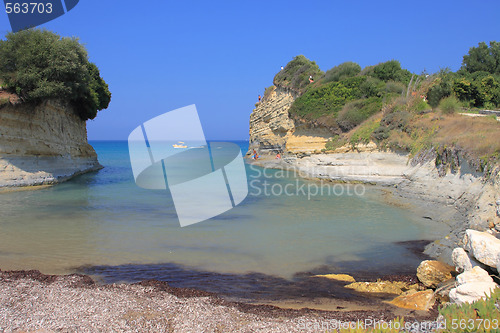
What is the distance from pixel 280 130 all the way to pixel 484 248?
30.2m

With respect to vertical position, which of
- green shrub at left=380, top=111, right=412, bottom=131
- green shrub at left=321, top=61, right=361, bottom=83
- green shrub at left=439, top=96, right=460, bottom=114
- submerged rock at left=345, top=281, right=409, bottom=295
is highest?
green shrub at left=321, top=61, right=361, bottom=83

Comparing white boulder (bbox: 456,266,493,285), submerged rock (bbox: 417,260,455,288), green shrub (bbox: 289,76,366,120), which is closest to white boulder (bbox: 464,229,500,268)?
white boulder (bbox: 456,266,493,285)

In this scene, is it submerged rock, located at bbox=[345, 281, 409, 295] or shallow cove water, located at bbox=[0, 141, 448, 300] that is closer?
submerged rock, located at bbox=[345, 281, 409, 295]

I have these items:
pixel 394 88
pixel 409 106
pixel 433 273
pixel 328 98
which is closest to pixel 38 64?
pixel 433 273

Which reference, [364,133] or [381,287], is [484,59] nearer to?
[364,133]

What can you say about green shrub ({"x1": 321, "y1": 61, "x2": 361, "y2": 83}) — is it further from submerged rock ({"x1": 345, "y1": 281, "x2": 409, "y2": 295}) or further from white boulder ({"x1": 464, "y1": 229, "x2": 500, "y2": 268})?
submerged rock ({"x1": 345, "y1": 281, "x2": 409, "y2": 295})

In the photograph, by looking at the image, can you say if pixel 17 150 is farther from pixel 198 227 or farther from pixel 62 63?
pixel 198 227

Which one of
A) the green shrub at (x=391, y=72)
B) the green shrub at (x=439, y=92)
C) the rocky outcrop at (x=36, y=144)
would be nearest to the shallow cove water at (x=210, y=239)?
the rocky outcrop at (x=36, y=144)

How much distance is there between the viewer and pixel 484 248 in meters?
5.55

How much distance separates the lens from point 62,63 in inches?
723

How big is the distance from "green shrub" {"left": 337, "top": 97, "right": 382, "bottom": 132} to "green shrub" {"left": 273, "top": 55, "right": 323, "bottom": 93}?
25.8 ft

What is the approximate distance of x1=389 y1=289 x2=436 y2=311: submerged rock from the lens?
533 cm

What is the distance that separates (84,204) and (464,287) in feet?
45.6

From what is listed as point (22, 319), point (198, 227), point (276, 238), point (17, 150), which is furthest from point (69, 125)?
point (22, 319)
